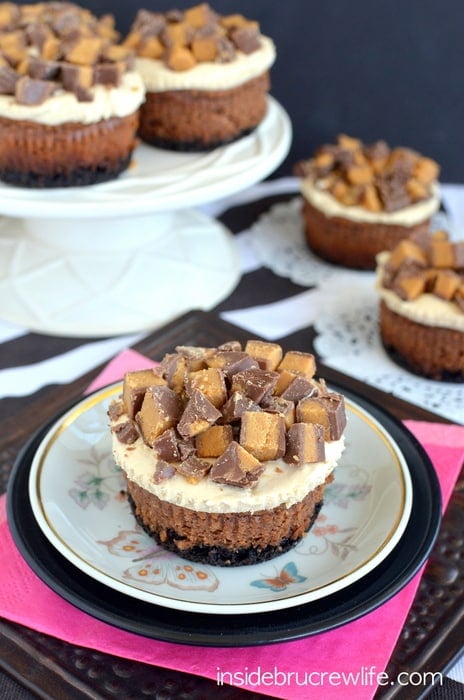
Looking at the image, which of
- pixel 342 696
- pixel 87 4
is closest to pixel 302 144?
pixel 87 4

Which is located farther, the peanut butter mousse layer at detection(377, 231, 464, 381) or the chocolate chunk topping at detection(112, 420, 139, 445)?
the peanut butter mousse layer at detection(377, 231, 464, 381)

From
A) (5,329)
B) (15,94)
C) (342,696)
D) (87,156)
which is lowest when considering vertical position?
(5,329)

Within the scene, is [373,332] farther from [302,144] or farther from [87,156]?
[302,144]

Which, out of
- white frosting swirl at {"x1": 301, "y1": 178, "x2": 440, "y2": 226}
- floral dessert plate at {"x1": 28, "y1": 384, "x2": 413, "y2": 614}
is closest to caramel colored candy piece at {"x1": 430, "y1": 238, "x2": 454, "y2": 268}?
white frosting swirl at {"x1": 301, "y1": 178, "x2": 440, "y2": 226}

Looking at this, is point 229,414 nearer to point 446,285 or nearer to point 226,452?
point 226,452

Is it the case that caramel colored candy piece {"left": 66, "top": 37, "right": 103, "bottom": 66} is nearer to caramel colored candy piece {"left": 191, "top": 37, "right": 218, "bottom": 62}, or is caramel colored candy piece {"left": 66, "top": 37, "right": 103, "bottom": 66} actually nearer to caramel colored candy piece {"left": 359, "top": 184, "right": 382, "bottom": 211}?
caramel colored candy piece {"left": 191, "top": 37, "right": 218, "bottom": 62}

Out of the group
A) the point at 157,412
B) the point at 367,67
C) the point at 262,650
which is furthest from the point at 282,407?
the point at 367,67
